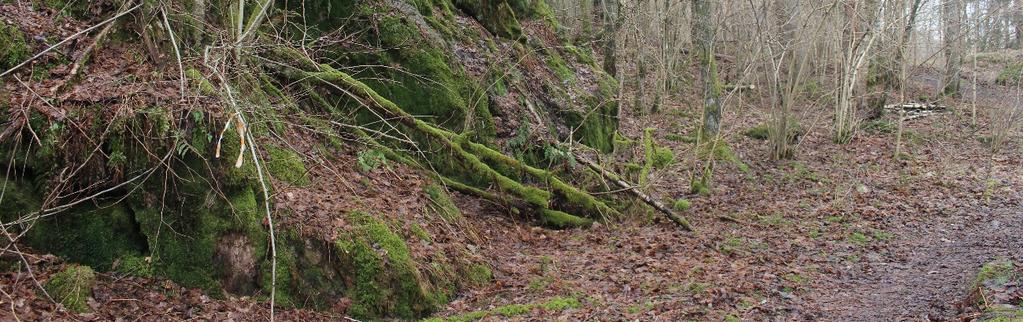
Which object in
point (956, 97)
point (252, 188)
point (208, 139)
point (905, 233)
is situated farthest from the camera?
point (956, 97)

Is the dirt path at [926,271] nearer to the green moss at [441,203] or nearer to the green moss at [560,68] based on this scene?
the green moss at [441,203]

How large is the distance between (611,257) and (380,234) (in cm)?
291

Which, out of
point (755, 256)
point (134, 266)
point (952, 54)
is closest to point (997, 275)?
point (755, 256)

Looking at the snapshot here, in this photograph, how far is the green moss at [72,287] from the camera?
4820mm

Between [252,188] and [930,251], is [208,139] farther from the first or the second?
[930,251]

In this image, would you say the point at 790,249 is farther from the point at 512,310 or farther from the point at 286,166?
the point at 286,166

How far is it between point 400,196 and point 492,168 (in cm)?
197

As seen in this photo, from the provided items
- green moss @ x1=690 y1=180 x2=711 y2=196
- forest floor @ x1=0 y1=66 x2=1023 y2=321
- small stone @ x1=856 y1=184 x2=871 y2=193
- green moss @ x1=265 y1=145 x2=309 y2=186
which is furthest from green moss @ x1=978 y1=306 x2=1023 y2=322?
small stone @ x1=856 y1=184 x2=871 y2=193

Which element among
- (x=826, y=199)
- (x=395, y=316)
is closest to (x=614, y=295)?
(x=395, y=316)

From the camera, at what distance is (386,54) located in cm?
956

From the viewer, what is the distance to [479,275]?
689 cm

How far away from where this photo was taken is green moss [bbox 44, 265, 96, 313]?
190 inches

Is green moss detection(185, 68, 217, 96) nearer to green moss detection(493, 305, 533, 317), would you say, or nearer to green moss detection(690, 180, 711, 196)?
green moss detection(493, 305, 533, 317)

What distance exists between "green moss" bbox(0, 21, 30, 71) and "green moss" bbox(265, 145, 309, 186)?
7.10ft
